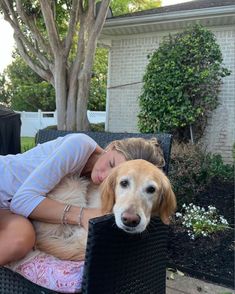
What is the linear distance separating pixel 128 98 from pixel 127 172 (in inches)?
341

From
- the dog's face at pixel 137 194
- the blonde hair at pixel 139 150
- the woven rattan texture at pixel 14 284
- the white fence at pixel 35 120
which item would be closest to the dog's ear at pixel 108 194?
the dog's face at pixel 137 194

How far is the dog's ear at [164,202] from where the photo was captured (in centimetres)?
218

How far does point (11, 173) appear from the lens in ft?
8.41

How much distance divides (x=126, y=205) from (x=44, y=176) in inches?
22.9

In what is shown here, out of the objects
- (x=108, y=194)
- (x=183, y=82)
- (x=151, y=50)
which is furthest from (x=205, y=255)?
(x=151, y=50)

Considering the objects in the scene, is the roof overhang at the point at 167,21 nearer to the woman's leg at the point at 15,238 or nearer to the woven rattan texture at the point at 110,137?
the woven rattan texture at the point at 110,137

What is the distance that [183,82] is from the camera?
24.7 feet

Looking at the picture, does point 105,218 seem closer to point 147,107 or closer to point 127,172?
point 127,172

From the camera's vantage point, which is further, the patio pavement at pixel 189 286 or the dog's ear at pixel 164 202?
the patio pavement at pixel 189 286

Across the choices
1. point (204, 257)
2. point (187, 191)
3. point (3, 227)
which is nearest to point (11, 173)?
point (3, 227)

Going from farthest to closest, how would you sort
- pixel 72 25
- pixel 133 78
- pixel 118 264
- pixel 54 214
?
pixel 133 78 → pixel 72 25 → pixel 54 214 → pixel 118 264

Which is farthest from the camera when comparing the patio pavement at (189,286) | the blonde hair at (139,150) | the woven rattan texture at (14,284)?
the patio pavement at (189,286)

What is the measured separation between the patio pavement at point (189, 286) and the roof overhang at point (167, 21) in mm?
6229

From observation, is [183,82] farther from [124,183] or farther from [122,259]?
[122,259]
